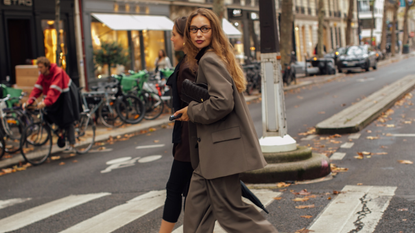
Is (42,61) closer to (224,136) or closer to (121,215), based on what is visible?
(121,215)

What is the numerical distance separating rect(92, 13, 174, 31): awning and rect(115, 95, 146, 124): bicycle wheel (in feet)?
27.5

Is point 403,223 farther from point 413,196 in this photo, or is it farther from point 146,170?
point 146,170

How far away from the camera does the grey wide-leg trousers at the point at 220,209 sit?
3.17 metres

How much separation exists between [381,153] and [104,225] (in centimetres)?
430

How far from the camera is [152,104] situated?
1484 cm

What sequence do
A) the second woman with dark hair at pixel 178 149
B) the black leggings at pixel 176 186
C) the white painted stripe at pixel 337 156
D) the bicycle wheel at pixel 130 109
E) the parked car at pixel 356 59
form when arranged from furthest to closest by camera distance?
the parked car at pixel 356 59, the bicycle wheel at pixel 130 109, the white painted stripe at pixel 337 156, the black leggings at pixel 176 186, the second woman with dark hair at pixel 178 149

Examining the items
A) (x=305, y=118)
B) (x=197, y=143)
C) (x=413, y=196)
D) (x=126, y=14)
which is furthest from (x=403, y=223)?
(x=126, y=14)

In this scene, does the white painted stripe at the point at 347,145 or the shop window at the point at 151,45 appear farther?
the shop window at the point at 151,45

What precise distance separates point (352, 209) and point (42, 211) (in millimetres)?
3319

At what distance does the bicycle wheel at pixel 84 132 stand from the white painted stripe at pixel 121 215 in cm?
438

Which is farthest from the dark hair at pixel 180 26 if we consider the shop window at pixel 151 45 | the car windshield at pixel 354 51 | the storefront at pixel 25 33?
the car windshield at pixel 354 51

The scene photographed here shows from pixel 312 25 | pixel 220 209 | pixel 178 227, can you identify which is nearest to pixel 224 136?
pixel 220 209

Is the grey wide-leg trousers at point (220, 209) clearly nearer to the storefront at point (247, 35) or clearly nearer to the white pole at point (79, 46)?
the white pole at point (79, 46)

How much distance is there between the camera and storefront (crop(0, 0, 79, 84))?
Answer: 17734 millimetres
